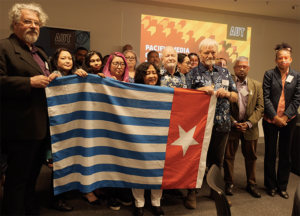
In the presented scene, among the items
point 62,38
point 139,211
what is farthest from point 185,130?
point 62,38

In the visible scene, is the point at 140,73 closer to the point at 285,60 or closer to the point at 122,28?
the point at 285,60

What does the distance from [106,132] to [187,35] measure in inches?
173

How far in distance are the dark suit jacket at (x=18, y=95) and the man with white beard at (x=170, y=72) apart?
127 cm

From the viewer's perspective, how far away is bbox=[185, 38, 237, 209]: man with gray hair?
2340 mm

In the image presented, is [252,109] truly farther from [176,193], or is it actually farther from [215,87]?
[176,193]

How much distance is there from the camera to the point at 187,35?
5793 mm

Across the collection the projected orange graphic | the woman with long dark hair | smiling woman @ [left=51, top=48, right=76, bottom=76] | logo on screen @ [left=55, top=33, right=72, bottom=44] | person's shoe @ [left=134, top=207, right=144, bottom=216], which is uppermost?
the projected orange graphic

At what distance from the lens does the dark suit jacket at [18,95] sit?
1769mm

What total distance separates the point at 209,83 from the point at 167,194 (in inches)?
55.9

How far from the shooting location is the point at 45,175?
10.7ft

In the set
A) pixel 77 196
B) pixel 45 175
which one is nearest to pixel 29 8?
pixel 77 196

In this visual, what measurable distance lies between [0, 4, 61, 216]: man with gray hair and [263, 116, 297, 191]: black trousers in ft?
8.35

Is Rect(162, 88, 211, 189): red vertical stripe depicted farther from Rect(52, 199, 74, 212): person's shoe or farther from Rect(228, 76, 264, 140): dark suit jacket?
Rect(52, 199, 74, 212): person's shoe

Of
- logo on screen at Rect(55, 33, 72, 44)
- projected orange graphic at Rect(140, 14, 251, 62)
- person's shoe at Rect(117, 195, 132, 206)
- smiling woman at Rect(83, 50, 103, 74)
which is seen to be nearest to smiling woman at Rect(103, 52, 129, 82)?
smiling woman at Rect(83, 50, 103, 74)
